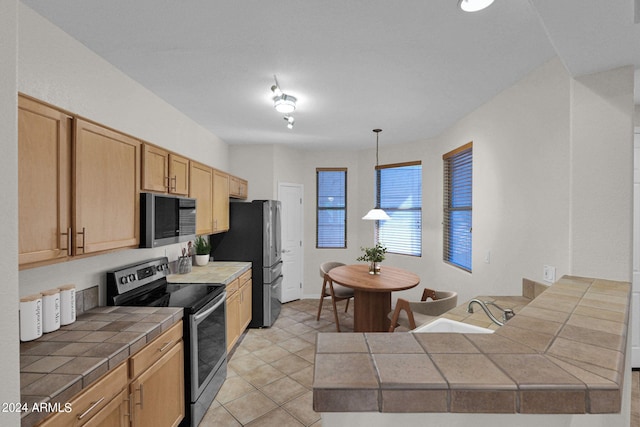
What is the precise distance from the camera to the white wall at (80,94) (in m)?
1.61

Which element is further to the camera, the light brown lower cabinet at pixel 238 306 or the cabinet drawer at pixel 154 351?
the light brown lower cabinet at pixel 238 306

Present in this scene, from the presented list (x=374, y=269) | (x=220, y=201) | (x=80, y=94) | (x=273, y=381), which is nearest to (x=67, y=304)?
(x=80, y=94)

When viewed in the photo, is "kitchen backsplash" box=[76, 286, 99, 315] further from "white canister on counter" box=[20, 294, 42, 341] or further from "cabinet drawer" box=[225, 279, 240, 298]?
"cabinet drawer" box=[225, 279, 240, 298]

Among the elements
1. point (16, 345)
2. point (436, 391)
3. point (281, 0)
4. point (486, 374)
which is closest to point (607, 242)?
point (486, 374)

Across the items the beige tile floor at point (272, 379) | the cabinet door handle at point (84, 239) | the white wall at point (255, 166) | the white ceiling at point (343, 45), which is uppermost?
the white ceiling at point (343, 45)

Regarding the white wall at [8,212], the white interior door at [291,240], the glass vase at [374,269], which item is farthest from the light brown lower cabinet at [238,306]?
the white wall at [8,212]

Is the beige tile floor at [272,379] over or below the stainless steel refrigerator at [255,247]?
below

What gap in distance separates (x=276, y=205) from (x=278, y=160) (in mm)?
940

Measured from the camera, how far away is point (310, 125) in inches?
149

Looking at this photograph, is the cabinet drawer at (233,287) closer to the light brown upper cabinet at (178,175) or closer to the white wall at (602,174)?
the light brown upper cabinet at (178,175)

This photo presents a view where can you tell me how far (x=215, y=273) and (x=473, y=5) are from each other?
2.93 metres

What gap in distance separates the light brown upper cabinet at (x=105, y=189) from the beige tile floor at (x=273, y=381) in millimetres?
1447

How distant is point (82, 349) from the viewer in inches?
55.2

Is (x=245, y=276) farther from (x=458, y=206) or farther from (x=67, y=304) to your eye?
(x=458, y=206)
